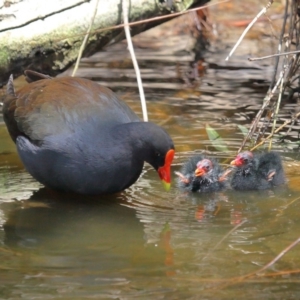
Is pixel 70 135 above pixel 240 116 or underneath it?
above

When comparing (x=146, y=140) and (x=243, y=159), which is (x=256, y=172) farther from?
(x=146, y=140)

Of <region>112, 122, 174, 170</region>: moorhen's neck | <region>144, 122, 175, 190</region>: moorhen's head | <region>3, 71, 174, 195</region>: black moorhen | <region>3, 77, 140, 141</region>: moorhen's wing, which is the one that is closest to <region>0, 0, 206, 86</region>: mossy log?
<region>3, 77, 140, 141</region>: moorhen's wing

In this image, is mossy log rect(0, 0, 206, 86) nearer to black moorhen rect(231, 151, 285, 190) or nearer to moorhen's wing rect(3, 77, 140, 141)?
moorhen's wing rect(3, 77, 140, 141)

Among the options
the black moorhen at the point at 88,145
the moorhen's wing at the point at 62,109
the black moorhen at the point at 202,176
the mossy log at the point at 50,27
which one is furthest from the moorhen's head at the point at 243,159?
the mossy log at the point at 50,27

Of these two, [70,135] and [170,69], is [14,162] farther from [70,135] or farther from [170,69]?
[170,69]

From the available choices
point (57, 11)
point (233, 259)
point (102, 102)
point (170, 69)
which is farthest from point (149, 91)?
point (233, 259)

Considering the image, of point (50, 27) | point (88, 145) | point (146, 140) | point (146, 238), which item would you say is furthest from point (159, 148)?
point (50, 27)

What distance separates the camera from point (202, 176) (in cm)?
485

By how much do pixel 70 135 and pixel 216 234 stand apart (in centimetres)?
110

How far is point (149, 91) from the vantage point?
757cm

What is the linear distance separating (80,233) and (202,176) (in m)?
0.99

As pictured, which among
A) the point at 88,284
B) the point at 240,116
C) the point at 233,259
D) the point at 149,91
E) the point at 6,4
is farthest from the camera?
the point at 149,91

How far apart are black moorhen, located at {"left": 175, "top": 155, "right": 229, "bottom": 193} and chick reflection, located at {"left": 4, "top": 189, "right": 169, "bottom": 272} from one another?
44 cm

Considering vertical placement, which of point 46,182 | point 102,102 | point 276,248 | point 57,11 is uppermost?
point 57,11
